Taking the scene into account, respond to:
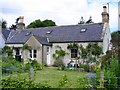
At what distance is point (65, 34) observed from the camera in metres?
22.2

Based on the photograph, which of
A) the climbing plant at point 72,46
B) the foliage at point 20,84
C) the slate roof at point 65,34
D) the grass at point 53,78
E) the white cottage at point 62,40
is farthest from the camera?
the slate roof at point 65,34

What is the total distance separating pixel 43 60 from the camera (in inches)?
830

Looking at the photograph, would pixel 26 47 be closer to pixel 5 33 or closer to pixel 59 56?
pixel 59 56

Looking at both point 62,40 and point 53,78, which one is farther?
point 62,40

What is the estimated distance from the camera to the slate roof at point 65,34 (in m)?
20.6

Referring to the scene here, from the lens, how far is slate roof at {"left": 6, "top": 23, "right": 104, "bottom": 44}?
2062cm

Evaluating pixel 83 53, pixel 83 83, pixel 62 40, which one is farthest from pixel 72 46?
pixel 83 83

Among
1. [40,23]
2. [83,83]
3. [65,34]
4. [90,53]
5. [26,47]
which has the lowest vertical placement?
[83,83]

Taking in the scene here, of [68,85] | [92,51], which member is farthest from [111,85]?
[92,51]

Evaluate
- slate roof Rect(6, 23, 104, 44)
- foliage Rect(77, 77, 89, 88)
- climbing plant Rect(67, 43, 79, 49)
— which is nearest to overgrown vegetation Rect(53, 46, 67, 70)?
climbing plant Rect(67, 43, 79, 49)

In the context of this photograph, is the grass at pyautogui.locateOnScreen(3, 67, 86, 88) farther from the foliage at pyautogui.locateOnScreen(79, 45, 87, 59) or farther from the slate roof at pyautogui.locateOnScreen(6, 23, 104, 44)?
the slate roof at pyautogui.locateOnScreen(6, 23, 104, 44)

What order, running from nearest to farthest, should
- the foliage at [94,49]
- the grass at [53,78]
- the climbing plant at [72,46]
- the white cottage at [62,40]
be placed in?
the grass at [53,78] < the foliage at [94,49] < the white cottage at [62,40] < the climbing plant at [72,46]

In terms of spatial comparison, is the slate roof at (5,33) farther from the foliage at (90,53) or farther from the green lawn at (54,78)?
the green lawn at (54,78)

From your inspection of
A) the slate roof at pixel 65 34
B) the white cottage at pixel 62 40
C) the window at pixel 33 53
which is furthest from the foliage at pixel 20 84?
the window at pixel 33 53
